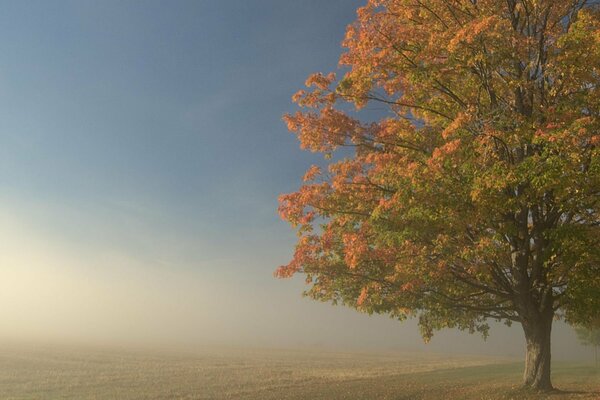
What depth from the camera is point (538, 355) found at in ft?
52.6

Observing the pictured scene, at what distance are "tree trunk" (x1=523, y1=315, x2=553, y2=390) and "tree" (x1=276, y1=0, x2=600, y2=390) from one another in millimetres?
45

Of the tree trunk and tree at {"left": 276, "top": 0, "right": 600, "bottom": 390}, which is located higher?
tree at {"left": 276, "top": 0, "right": 600, "bottom": 390}

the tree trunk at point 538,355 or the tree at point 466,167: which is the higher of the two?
the tree at point 466,167

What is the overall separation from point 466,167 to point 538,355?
8.69 meters

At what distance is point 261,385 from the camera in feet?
109

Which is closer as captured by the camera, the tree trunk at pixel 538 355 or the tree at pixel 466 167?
the tree at pixel 466 167

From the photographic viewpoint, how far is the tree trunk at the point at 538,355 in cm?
1584

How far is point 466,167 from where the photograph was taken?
12.0 m

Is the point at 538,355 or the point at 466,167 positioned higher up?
the point at 466,167

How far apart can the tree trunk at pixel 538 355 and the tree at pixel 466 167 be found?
0.04 metres

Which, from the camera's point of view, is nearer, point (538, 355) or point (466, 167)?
point (466, 167)

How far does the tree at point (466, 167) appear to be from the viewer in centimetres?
1213

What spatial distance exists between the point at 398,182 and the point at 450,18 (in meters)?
6.05

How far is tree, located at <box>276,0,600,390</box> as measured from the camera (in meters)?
12.1
